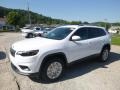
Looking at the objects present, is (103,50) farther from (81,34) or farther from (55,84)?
(55,84)

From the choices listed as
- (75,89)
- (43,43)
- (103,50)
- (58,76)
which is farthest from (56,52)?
(103,50)

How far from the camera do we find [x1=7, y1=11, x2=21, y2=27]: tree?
221 ft

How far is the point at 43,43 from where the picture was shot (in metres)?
5.46

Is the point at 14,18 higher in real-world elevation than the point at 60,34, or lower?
lower

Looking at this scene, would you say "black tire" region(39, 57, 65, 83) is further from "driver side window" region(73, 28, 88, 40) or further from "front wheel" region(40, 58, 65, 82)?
"driver side window" region(73, 28, 88, 40)

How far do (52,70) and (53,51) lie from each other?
0.62 metres

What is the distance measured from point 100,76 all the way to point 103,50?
7.04ft

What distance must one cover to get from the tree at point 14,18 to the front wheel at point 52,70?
212ft

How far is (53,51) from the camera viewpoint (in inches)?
212

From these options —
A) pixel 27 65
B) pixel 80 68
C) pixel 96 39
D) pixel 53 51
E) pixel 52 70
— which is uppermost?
pixel 96 39

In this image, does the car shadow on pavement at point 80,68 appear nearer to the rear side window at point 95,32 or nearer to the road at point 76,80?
the road at point 76,80

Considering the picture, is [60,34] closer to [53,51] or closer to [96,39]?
[53,51]

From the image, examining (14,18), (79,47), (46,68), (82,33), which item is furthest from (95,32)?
(14,18)

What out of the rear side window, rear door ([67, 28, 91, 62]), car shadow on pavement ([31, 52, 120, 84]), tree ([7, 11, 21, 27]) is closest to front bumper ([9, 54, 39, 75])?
car shadow on pavement ([31, 52, 120, 84])
